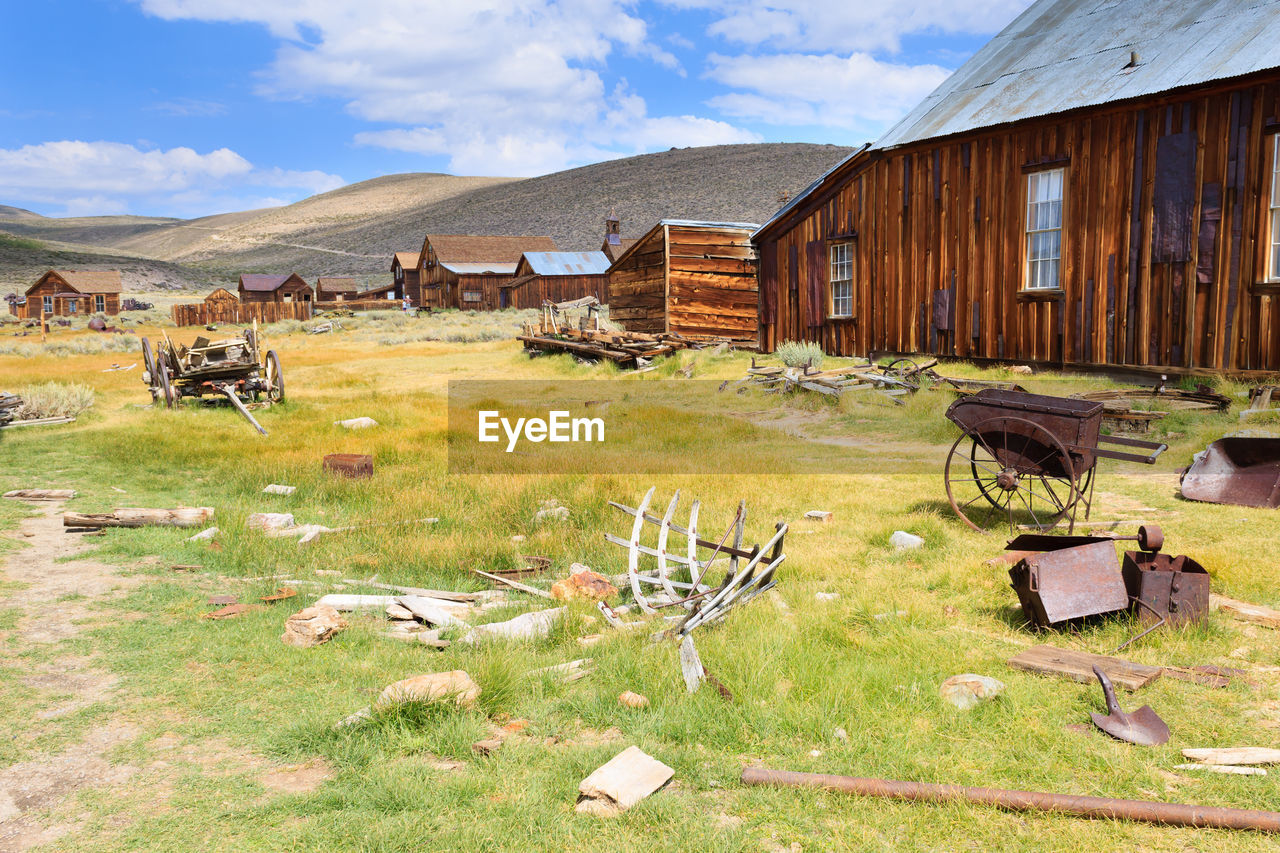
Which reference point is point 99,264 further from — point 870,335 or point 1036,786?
point 1036,786

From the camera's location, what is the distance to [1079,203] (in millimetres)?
14094

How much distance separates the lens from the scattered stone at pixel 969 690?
4.42 metres

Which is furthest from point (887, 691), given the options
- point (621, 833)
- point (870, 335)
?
point (870, 335)

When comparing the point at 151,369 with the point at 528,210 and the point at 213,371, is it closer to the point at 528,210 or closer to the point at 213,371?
the point at 213,371

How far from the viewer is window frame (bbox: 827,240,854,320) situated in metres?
18.6

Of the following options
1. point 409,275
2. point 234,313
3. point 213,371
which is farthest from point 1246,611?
point 409,275

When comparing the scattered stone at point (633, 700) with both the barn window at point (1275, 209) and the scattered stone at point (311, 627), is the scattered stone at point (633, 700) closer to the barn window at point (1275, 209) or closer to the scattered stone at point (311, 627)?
the scattered stone at point (311, 627)

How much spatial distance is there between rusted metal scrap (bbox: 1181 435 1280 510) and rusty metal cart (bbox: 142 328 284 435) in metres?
14.7

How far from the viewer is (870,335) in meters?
18.2

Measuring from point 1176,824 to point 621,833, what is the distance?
219 cm

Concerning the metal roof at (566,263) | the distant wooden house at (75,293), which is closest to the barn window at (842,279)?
the metal roof at (566,263)

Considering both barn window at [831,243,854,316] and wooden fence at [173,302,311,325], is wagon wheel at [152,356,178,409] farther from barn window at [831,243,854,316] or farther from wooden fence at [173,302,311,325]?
wooden fence at [173,302,311,325]

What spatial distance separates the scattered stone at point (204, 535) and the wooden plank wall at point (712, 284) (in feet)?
58.4

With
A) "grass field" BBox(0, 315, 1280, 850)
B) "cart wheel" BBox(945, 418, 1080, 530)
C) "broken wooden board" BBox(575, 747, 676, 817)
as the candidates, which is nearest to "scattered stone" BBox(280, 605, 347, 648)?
"grass field" BBox(0, 315, 1280, 850)
